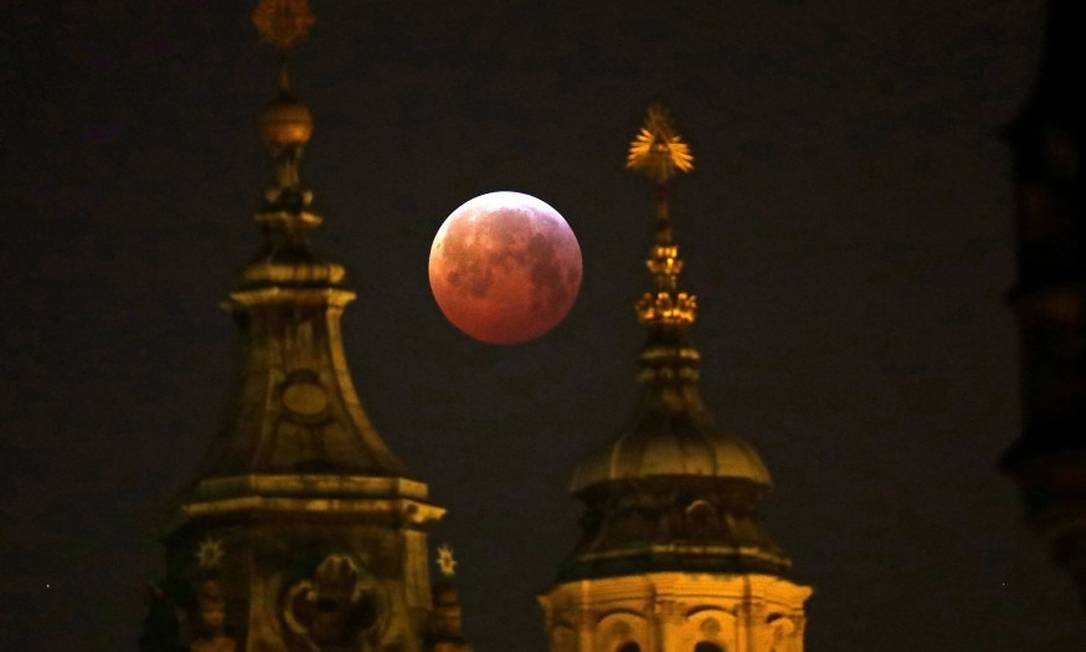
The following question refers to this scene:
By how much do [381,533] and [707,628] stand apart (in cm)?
3296

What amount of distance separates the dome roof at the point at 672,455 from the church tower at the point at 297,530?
31.6 meters

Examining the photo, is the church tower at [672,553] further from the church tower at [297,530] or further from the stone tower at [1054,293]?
the stone tower at [1054,293]

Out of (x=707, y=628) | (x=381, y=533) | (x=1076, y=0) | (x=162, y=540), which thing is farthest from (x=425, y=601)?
(x=1076, y=0)

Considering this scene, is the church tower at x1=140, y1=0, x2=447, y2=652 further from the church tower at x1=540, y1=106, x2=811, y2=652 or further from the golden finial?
the church tower at x1=540, y1=106, x2=811, y2=652

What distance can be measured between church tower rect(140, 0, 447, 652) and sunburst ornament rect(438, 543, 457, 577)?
84 cm

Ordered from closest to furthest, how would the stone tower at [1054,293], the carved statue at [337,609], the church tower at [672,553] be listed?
the stone tower at [1054,293], the carved statue at [337,609], the church tower at [672,553]

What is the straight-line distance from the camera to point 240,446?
4997 cm

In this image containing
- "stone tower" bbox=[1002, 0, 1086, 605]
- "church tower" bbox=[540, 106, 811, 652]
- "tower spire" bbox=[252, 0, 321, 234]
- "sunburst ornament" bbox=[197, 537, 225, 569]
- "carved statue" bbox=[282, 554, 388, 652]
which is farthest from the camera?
"church tower" bbox=[540, 106, 811, 652]

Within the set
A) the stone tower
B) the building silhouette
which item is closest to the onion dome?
the building silhouette

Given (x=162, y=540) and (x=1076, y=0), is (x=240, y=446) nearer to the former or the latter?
(x=162, y=540)

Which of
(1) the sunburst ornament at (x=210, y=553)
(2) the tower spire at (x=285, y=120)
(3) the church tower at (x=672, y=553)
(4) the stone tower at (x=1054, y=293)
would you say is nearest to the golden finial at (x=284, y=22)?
(2) the tower spire at (x=285, y=120)

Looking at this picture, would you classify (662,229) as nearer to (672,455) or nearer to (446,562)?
(672,455)

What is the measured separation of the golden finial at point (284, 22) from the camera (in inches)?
2188

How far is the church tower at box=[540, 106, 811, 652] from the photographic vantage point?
265 ft
